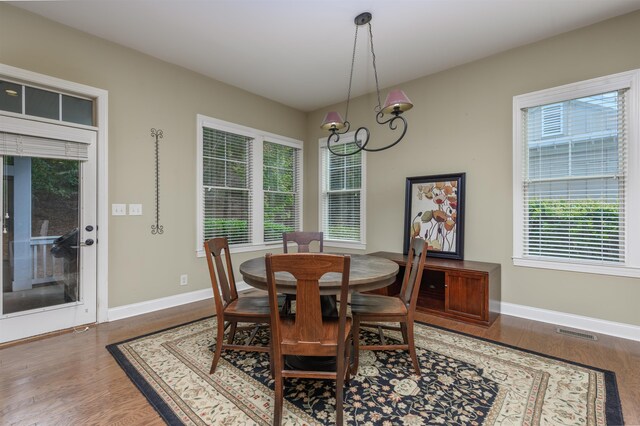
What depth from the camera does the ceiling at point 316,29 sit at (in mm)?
2600

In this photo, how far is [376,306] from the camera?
2234mm

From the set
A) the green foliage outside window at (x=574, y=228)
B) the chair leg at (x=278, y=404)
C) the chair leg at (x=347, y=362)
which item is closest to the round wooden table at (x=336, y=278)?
the chair leg at (x=347, y=362)

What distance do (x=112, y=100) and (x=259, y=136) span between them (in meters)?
1.93

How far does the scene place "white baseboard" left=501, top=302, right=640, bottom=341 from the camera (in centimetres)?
269

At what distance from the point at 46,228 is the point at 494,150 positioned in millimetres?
4748

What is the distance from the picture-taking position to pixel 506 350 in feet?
8.02

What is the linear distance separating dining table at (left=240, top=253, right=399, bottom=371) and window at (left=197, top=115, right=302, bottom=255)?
75.2 inches

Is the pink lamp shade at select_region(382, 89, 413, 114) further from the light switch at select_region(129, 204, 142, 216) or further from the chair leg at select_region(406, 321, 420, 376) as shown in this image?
the light switch at select_region(129, 204, 142, 216)

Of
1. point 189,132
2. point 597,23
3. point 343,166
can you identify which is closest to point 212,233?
point 189,132

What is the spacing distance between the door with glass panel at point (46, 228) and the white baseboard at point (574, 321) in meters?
4.51

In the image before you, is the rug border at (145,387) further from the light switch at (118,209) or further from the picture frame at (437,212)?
the picture frame at (437,212)

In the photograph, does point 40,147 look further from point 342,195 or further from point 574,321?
point 574,321

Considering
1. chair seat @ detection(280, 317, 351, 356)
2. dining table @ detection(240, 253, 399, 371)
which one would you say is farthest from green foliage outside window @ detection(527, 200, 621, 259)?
chair seat @ detection(280, 317, 351, 356)

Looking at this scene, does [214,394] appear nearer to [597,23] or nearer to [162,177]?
[162,177]
